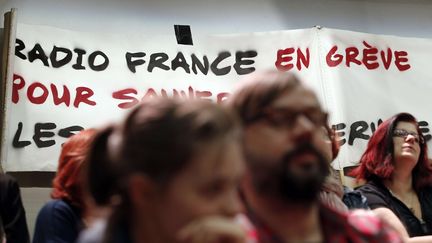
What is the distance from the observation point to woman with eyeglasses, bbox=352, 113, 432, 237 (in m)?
1.78

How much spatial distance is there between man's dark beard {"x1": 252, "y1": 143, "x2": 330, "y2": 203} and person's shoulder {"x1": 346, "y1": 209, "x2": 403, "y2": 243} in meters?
0.13

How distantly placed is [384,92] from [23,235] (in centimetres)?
160

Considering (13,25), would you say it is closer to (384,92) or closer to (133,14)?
(133,14)

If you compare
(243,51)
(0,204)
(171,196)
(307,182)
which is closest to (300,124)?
(307,182)

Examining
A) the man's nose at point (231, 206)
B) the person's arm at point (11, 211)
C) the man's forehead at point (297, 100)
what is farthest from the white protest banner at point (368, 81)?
the man's nose at point (231, 206)

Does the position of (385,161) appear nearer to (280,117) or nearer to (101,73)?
(101,73)

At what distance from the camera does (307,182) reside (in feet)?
2.19

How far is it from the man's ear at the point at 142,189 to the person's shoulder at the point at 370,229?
288mm

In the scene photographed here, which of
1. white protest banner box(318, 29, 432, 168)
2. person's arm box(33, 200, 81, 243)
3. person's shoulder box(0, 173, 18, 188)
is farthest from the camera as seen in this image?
white protest banner box(318, 29, 432, 168)

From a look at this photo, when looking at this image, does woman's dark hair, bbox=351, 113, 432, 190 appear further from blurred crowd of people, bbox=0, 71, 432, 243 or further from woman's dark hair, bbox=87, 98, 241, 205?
woman's dark hair, bbox=87, 98, 241, 205

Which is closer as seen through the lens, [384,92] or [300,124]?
[300,124]

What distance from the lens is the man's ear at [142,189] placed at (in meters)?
0.62

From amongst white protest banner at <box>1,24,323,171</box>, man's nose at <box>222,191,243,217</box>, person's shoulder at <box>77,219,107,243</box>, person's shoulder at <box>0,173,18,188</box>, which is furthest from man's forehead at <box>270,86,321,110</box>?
white protest banner at <box>1,24,323,171</box>

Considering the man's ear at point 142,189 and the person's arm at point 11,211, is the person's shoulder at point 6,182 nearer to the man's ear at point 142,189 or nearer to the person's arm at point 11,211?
the person's arm at point 11,211
